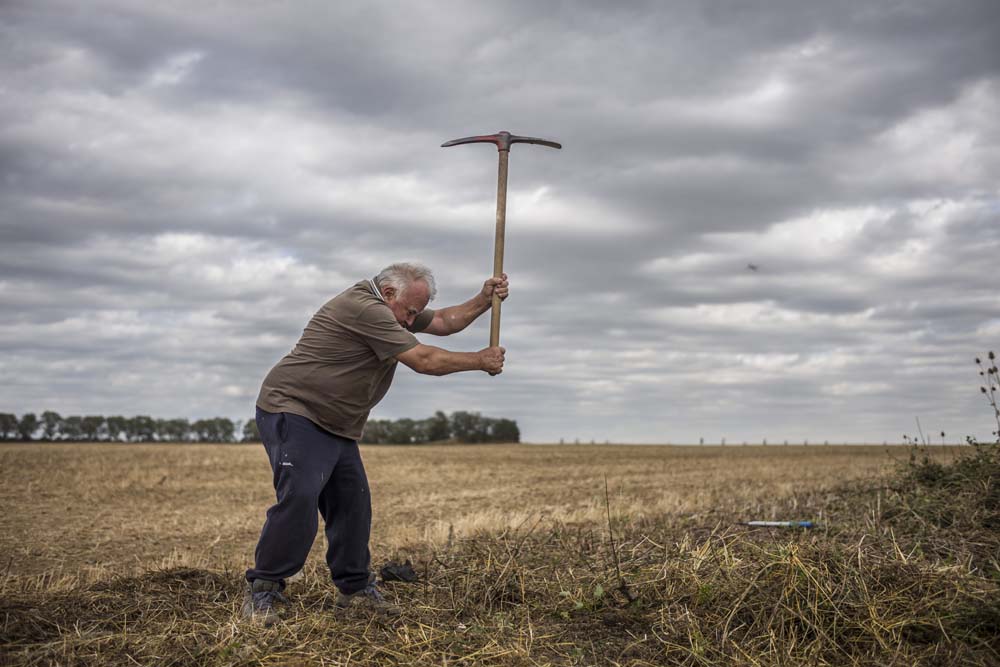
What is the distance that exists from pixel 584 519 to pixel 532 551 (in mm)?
3897

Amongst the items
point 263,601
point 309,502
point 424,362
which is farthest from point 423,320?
point 263,601

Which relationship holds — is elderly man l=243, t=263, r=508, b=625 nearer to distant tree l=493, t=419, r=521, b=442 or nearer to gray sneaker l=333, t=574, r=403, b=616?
gray sneaker l=333, t=574, r=403, b=616

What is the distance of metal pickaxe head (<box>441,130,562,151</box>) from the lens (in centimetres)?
609

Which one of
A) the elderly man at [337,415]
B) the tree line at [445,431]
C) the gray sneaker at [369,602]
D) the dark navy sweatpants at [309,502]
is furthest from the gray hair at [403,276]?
the tree line at [445,431]

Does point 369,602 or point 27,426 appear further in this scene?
point 27,426

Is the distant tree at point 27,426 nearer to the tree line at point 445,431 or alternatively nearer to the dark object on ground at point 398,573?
the tree line at point 445,431

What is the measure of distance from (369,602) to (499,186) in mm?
2998

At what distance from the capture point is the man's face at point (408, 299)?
17.2ft

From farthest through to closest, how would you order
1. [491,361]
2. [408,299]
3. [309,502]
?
[408,299] < [491,361] < [309,502]

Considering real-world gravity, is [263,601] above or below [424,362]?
below

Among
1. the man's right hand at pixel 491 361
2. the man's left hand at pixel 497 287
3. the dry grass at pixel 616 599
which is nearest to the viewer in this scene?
the dry grass at pixel 616 599

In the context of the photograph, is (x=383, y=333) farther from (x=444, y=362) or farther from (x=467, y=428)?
(x=467, y=428)

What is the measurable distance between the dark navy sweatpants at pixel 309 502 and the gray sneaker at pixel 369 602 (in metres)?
0.07

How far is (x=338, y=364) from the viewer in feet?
16.7
